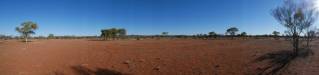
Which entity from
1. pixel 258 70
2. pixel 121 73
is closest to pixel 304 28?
pixel 258 70

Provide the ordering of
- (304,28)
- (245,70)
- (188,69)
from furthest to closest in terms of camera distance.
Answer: (304,28) → (188,69) → (245,70)

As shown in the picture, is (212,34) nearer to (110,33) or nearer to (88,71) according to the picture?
(110,33)

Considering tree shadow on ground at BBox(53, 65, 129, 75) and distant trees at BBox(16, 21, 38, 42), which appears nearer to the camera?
tree shadow on ground at BBox(53, 65, 129, 75)

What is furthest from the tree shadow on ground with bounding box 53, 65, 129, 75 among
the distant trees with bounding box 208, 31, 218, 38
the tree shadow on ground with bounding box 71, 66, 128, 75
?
the distant trees with bounding box 208, 31, 218, 38

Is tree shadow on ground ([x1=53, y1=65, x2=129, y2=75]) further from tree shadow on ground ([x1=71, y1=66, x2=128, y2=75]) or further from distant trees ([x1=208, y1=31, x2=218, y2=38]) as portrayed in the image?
distant trees ([x1=208, y1=31, x2=218, y2=38])

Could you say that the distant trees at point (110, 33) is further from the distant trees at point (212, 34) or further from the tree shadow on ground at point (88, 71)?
the tree shadow on ground at point (88, 71)

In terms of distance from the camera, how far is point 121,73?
11953 mm

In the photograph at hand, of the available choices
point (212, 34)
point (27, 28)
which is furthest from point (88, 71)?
point (212, 34)

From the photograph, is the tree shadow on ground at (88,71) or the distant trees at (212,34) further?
the distant trees at (212,34)

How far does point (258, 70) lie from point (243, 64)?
4.57 feet

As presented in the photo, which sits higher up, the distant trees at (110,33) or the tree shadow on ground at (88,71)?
the distant trees at (110,33)

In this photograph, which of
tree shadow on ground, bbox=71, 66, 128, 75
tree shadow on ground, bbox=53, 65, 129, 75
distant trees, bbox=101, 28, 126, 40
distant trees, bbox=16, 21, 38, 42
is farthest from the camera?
distant trees, bbox=101, 28, 126, 40

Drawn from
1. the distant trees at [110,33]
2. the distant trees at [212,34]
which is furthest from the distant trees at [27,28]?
the distant trees at [212,34]

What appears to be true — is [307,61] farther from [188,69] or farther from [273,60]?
[188,69]
